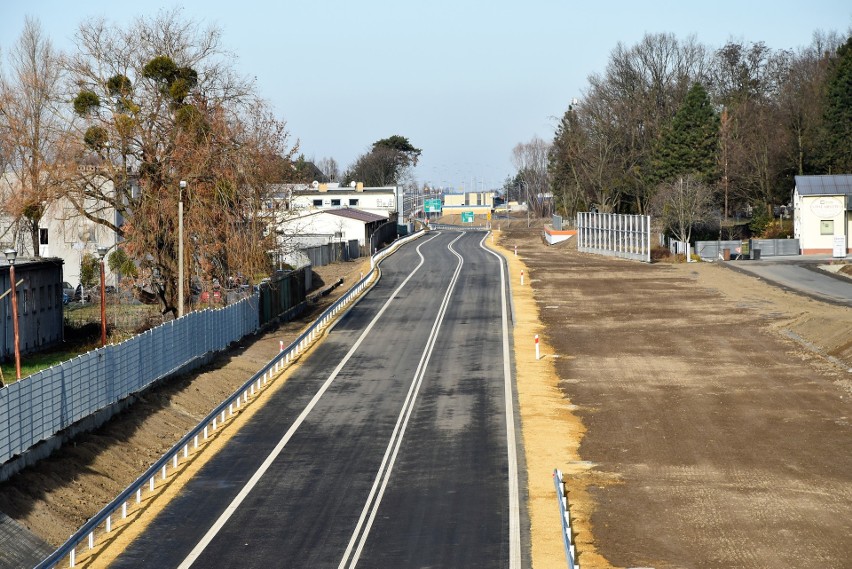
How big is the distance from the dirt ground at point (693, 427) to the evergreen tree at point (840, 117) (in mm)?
37605

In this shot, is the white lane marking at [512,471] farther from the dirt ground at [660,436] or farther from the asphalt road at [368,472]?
the dirt ground at [660,436]

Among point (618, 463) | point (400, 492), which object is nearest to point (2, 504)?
point (400, 492)

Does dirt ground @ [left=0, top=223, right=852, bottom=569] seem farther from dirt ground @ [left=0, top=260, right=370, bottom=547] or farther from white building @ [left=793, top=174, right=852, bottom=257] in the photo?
white building @ [left=793, top=174, right=852, bottom=257]

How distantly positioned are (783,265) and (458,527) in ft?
203

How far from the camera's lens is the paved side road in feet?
206

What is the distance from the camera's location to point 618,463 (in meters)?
29.3

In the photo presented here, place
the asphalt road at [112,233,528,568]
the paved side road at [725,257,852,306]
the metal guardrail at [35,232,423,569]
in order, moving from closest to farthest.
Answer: the metal guardrail at [35,232,423,569] → the asphalt road at [112,233,528,568] → the paved side road at [725,257,852,306]

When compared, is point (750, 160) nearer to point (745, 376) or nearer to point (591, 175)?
point (591, 175)

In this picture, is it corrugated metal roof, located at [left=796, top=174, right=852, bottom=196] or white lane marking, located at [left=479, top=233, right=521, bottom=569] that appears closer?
white lane marking, located at [left=479, top=233, right=521, bottom=569]

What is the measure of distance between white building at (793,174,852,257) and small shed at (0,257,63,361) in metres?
59.4

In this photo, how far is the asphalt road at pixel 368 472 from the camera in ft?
72.8

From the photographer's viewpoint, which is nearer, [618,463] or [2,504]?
[2,504]

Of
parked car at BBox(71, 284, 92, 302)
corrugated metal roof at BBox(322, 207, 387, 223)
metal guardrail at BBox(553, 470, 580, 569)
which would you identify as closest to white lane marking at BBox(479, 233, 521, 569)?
metal guardrail at BBox(553, 470, 580, 569)

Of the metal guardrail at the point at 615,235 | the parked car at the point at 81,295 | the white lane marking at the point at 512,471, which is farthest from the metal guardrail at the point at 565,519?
the metal guardrail at the point at 615,235
